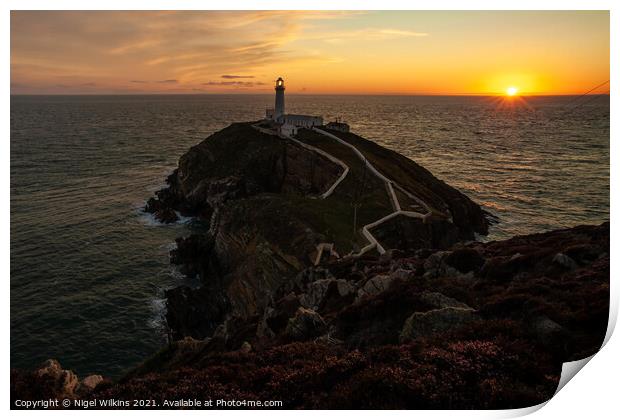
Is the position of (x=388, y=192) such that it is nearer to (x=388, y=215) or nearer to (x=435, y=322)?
(x=388, y=215)

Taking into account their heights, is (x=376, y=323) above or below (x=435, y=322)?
below

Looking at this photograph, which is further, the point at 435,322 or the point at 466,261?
the point at 466,261

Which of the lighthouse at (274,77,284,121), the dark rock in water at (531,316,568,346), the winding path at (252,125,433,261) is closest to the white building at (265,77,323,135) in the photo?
the lighthouse at (274,77,284,121)

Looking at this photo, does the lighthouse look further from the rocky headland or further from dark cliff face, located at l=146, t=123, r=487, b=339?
the rocky headland

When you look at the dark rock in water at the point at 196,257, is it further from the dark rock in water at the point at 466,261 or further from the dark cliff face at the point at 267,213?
the dark rock in water at the point at 466,261

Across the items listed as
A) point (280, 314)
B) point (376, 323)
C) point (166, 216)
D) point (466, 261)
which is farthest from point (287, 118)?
point (376, 323)
